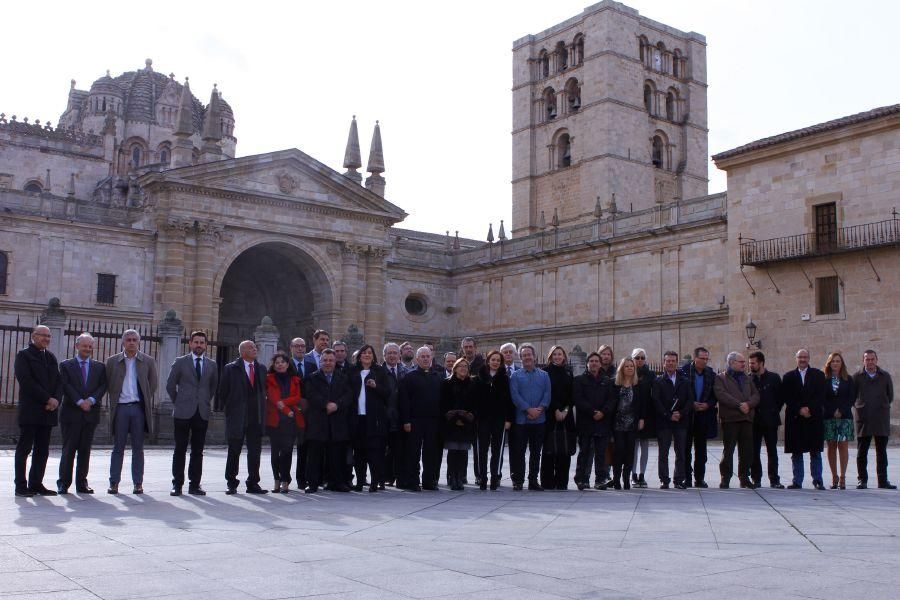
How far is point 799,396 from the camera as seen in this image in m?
12.5

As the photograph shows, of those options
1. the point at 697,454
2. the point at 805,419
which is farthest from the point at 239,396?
the point at 805,419

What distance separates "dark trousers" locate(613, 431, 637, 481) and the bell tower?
40.3 meters

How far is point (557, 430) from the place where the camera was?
39.7 feet

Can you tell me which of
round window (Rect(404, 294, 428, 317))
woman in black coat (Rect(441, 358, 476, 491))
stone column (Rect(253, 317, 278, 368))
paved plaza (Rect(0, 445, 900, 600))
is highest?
round window (Rect(404, 294, 428, 317))

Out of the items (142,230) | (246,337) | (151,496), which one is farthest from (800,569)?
(246,337)

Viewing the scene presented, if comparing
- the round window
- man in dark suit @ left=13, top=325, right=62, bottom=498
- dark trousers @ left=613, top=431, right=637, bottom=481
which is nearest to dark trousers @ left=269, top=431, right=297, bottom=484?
man in dark suit @ left=13, top=325, right=62, bottom=498

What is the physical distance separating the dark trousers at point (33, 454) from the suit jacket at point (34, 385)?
3.5 inches

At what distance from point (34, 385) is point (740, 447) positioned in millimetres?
8307

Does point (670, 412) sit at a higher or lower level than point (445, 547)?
higher

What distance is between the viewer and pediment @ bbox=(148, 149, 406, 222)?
34719mm

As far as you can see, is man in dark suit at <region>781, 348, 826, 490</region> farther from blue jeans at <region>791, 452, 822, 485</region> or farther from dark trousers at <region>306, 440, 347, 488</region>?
dark trousers at <region>306, 440, 347, 488</region>

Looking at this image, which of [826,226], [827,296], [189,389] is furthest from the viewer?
[826,226]

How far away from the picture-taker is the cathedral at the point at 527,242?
2788 cm

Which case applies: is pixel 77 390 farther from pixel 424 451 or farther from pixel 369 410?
pixel 424 451
